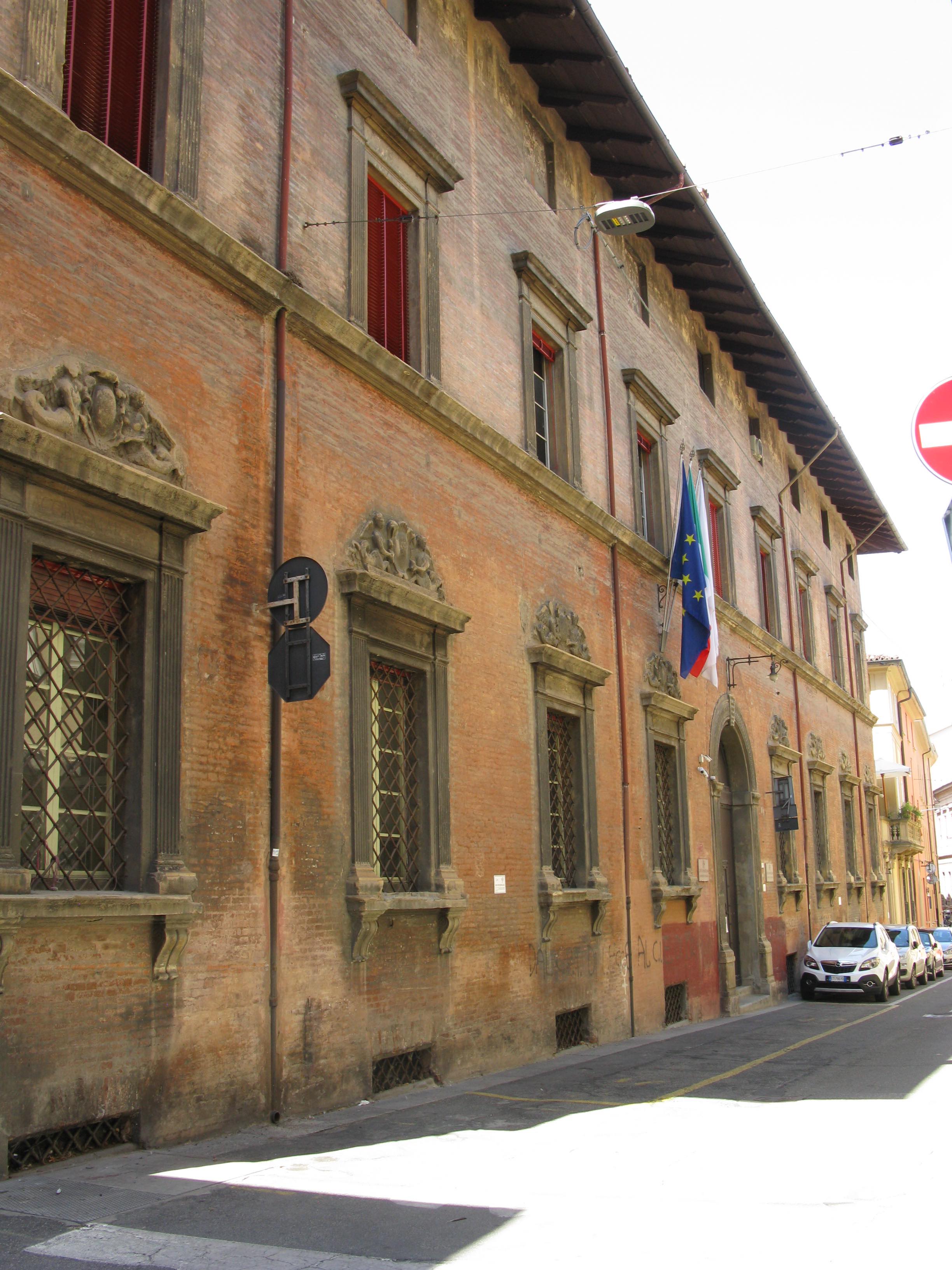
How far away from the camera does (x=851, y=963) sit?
23531 millimetres

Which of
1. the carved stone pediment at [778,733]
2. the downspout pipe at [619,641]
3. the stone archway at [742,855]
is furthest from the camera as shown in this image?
the carved stone pediment at [778,733]

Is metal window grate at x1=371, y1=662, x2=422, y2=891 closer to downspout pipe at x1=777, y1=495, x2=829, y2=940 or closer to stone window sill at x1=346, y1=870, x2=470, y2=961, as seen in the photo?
stone window sill at x1=346, y1=870, x2=470, y2=961

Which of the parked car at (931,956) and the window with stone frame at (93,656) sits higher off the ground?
the window with stone frame at (93,656)

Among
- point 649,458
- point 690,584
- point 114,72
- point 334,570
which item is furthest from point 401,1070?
point 649,458

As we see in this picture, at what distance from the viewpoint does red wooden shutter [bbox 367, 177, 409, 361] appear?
12.1 meters

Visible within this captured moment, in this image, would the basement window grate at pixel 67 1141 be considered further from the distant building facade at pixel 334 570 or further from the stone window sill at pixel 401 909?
the stone window sill at pixel 401 909

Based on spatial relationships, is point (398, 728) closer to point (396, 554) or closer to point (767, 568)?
point (396, 554)

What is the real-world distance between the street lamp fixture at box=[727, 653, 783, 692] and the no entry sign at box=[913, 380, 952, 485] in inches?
597

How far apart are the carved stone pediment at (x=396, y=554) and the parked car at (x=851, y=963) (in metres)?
15.1

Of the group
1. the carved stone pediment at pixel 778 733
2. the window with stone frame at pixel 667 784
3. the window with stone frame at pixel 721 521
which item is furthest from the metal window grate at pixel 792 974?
the window with stone frame at pixel 721 521

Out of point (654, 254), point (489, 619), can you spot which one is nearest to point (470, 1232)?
point (489, 619)

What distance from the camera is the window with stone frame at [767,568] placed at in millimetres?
26062

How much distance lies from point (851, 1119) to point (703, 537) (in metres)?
11.4

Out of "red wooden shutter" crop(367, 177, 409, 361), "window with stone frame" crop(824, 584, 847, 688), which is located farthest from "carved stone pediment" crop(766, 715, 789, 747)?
"red wooden shutter" crop(367, 177, 409, 361)
